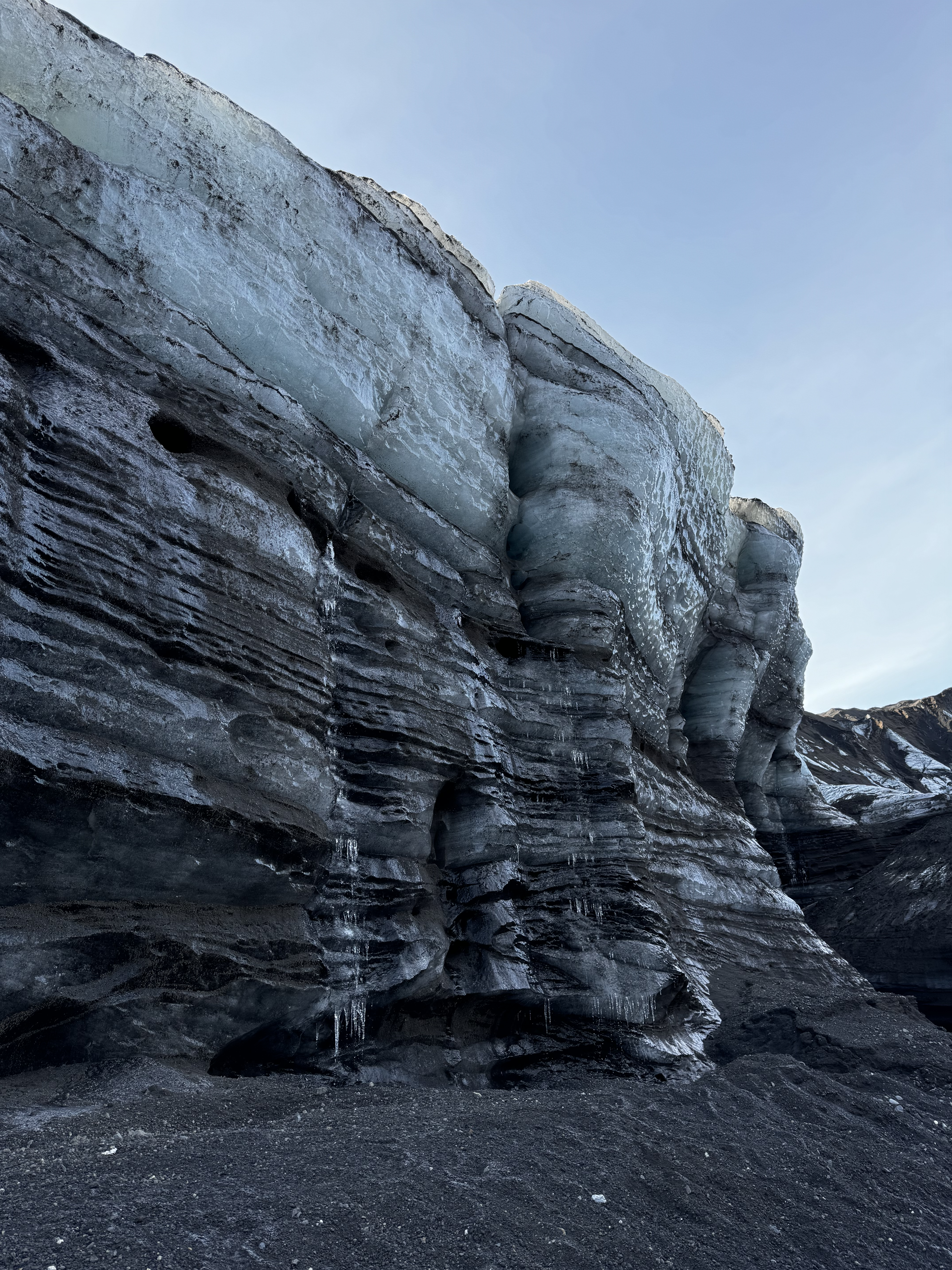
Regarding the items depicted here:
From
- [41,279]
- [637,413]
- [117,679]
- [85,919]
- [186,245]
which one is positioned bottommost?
[85,919]

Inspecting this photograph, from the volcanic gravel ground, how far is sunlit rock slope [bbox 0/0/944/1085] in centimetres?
157

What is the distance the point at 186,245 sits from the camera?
12.4 m

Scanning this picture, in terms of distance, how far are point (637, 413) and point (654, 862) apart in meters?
10.3

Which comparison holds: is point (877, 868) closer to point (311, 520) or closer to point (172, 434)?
point (311, 520)

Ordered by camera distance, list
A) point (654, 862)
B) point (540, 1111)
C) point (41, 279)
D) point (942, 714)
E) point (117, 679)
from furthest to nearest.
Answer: point (942, 714) < point (654, 862) < point (41, 279) < point (117, 679) < point (540, 1111)

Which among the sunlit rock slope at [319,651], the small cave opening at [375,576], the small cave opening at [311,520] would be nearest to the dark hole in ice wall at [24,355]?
the sunlit rock slope at [319,651]

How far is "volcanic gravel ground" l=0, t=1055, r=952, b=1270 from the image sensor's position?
4238 mm

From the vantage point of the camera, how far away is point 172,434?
1024 centimetres

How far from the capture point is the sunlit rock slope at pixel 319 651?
7.82 m

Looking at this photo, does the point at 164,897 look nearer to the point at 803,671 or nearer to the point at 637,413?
the point at 637,413

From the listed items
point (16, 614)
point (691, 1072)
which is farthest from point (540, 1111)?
point (16, 614)

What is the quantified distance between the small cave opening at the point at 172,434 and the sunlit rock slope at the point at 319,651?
0.11ft

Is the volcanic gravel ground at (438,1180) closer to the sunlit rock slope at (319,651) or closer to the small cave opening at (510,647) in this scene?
the sunlit rock slope at (319,651)

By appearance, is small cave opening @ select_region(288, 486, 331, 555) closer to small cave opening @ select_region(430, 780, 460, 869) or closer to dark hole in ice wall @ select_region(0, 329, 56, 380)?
dark hole in ice wall @ select_region(0, 329, 56, 380)
